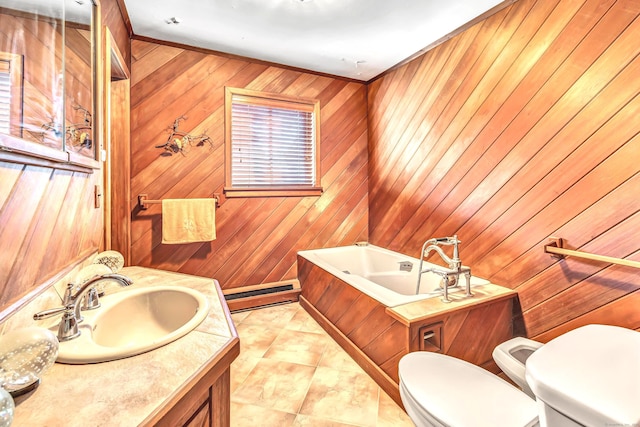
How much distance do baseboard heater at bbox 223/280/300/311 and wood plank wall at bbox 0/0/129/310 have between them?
4.95 ft

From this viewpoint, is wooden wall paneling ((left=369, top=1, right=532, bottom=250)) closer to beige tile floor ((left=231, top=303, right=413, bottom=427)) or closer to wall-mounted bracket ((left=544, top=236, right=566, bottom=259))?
wall-mounted bracket ((left=544, top=236, right=566, bottom=259))

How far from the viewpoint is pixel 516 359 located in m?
1.52

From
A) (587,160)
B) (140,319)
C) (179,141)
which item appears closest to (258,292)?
(179,141)

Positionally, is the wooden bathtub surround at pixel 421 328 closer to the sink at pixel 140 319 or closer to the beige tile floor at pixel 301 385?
the beige tile floor at pixel 301 385

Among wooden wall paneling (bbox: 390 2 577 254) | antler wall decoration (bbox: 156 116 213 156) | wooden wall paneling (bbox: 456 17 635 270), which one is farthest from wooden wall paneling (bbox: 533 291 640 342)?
antler wall decoration (bbox: 156 116 213 156)

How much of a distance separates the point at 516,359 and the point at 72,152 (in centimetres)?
228

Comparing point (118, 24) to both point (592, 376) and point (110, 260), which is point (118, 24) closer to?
point (110, 260)

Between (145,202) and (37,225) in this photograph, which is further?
(145,202)

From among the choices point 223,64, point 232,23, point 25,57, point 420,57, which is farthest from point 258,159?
point 25,57

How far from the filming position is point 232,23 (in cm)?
223

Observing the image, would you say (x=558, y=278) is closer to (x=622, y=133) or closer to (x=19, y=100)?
(x=622, y=133)

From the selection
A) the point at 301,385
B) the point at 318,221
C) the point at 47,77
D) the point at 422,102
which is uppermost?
the point at 422,102

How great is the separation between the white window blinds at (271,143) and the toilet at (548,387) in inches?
84.2

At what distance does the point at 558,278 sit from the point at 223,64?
3027 millimetres
